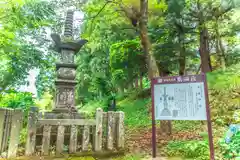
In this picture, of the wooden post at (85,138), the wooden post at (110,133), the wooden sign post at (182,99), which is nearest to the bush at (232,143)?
the wooden sign post at (182,99)

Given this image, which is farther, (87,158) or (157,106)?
(157,106)

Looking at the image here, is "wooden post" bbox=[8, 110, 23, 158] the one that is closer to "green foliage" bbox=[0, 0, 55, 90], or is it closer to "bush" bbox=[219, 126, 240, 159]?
"green foliage" bbox=[0, 0, 55, 90]

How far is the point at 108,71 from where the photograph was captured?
1241cm

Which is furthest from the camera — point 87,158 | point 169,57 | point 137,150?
point 169,57

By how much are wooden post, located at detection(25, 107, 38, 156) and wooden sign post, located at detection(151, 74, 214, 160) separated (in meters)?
2.62

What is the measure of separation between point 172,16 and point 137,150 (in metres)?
6.13

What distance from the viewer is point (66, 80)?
510cm

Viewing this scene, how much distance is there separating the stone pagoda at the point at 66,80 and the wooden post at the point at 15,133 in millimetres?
800

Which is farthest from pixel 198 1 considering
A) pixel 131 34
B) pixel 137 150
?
pixel 137 150

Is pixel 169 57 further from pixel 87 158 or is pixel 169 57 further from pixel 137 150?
pixel 87 158

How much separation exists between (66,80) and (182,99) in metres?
3.05

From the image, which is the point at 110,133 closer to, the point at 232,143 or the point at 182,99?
the point at 182,99

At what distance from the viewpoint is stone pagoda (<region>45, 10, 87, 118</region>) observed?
4844mm

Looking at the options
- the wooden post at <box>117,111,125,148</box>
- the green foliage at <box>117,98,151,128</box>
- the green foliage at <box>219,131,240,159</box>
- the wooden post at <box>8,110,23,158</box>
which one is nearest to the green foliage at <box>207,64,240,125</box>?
the green foliage at <box>117,98,151,128</box>
